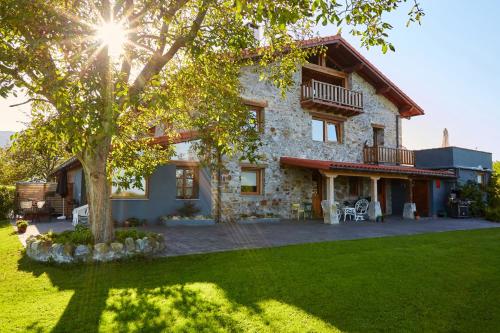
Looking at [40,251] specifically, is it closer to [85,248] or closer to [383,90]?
[85,248]

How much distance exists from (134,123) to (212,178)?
18.2 ft

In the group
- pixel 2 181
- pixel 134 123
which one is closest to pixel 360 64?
pixel 134 123

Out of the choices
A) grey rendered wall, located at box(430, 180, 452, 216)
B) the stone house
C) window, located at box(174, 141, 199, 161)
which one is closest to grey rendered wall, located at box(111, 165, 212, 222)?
the stone house

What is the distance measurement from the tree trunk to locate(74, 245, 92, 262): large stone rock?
0.40m

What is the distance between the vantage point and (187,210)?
13156 mm

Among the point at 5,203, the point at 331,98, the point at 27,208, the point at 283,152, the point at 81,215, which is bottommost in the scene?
the point at 81,215

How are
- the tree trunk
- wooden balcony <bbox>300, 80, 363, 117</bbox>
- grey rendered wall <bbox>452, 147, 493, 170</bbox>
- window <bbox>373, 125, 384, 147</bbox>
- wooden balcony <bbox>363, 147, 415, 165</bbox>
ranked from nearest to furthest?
the tree trunk < wooden balcony <bbox>300, 80, 363, 117</bbox> < wooden balcony <bbox>363, 147, 415, 165</bbox> < grey rendered wall <bbox>452, 147, 493, 170</bbox> < window <bbox>373, 125, 384, 147</bbox>

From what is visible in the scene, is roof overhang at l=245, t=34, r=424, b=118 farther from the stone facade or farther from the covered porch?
the covered porch

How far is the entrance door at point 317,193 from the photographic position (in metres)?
16.8

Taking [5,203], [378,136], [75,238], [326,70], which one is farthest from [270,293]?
[378,136]

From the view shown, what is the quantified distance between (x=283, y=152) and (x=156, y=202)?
237 inches

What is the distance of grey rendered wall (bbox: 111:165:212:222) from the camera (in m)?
12.3

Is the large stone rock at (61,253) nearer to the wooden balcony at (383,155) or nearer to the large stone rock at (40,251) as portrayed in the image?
the large stone rock at (40,251)

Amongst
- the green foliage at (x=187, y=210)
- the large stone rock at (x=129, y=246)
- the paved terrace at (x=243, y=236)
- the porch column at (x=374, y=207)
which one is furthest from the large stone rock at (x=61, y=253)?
the porch column at (x=374, y=207)
